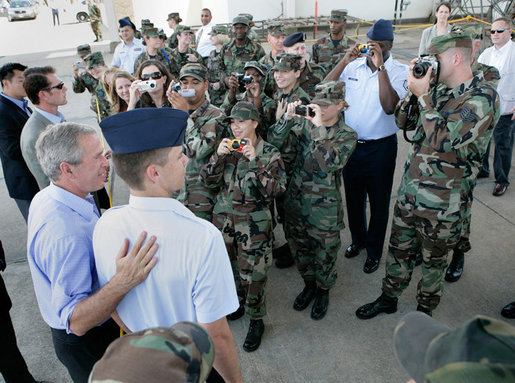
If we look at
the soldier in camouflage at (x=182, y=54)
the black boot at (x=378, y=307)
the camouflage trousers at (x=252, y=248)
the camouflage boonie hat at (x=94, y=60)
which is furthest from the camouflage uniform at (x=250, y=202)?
the soldier in camouflage at (x=182, y=54)

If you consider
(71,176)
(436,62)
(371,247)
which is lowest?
(371,247)

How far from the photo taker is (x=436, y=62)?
2.37 m

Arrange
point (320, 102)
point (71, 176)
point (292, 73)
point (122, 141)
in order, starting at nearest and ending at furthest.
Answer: point (122, 141) → point (71, 176) → point (320, 102) → point (292, 73)

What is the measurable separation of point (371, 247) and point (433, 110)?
1.56 meters

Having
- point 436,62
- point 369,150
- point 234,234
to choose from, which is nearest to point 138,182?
point 234,234

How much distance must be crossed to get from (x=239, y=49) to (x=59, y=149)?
14.3ft

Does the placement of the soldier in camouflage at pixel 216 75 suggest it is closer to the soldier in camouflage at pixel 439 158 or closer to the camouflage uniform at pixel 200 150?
the camouflage uniform at pixel 200 150

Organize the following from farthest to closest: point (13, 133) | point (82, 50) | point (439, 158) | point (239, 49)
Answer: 1. point (82, 50)
2. point (239, 49)
3. point (13, 133)
4. point (439, 158)

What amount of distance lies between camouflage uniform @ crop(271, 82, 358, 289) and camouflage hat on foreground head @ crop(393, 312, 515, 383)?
6.61ft

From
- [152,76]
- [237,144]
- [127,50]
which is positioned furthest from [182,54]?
[237,144]

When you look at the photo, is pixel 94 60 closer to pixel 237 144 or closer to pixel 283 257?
pixel 237 144

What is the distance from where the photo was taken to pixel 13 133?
3.29m

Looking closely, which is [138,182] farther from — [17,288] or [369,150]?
[17,288]

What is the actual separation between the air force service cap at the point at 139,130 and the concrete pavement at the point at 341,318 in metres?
1.95
